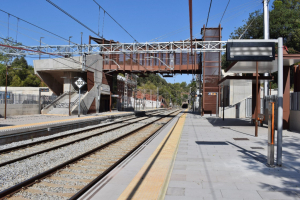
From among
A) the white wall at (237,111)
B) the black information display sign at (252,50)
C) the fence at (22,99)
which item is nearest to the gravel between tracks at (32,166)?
the black information display sign at (252,50)

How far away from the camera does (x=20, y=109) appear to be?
26484mm

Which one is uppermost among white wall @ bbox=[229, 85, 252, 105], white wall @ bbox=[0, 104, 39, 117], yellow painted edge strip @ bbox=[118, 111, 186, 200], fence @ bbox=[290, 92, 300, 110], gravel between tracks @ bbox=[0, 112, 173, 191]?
white wall @ bbox=[229, 85, 252, 105]

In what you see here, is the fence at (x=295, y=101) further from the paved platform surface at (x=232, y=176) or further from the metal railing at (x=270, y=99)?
the paved platform surface at (x=232, y=176)

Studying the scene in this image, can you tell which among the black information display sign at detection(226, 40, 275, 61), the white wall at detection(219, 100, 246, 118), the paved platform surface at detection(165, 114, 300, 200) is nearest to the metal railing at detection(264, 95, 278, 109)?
the paved platform surface at detection(165, 114, 300, 200)

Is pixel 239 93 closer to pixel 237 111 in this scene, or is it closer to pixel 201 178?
pixel 237 111

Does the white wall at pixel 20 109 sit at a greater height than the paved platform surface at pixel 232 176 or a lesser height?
greater

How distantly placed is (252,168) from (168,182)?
249 centimetres

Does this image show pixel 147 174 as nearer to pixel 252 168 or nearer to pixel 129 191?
pixel 129 191

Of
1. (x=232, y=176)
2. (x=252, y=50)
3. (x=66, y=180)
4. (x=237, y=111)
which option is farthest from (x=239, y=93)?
(x=66, y=180)

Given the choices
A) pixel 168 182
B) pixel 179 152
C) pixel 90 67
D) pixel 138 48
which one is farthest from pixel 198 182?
pixel 90 67

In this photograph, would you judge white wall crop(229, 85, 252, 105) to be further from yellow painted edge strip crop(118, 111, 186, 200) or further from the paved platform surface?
yellow painted edge strip crop(118, 111, 186, 200)

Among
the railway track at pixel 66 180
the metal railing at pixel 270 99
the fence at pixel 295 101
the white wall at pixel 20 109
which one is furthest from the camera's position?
the white wall at pixel 20 109

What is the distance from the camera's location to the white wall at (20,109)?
24.6m

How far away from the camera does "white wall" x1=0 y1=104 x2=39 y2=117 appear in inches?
968
